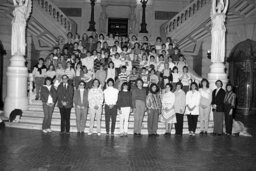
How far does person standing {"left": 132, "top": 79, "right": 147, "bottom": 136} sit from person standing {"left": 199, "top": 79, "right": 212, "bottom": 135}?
2066 mm

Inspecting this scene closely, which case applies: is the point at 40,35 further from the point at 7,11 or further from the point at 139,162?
the point at 139,162

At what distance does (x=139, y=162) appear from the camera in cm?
741

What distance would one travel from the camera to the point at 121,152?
8344 millimetres

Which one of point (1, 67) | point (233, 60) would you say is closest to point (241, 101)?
point (233, 60)

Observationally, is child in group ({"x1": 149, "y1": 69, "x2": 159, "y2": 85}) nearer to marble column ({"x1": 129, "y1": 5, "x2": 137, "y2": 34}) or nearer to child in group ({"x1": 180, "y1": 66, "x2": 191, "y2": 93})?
child in group ({"x1": 180, "y1": 66, "x2": 191, "y2": 93})

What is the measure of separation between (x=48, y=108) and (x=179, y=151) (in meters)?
4.90

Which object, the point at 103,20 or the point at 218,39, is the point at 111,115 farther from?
the point at 103,20

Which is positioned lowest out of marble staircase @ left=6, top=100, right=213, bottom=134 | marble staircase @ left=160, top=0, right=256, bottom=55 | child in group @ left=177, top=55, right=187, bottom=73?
marble staircase @ left=6, top=100, right=213, bottom=134

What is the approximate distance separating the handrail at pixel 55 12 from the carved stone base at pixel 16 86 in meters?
6.69

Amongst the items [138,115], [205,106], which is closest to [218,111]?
[205,106]

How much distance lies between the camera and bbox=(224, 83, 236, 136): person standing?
11570 millimetres

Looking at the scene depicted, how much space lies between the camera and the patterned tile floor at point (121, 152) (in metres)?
7.07

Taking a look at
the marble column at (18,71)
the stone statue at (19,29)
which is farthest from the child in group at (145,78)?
the stone statue at (19,29)

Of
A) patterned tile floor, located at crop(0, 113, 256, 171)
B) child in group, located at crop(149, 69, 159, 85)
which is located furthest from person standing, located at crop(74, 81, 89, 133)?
child in group, located at crop(149, 69, 159, 85)
